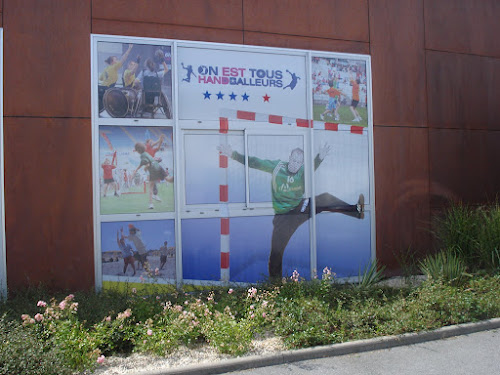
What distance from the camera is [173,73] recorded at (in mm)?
7133

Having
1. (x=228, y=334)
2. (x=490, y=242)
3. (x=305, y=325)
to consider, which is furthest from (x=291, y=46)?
(x=228, y=334)

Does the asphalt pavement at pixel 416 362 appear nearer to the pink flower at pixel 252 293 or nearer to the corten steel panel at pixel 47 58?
the pink flower at pixel 252 293

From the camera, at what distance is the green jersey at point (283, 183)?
25.2ft

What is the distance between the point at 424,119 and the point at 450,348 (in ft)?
15.2

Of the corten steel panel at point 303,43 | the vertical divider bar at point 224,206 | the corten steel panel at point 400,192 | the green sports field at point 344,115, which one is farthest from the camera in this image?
the corten steel panel at point 400,192

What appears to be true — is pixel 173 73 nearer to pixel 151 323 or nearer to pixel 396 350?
pixel 151 323

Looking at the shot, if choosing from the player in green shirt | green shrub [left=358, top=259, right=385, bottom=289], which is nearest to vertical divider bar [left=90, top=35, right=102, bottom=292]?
the player in green shirt

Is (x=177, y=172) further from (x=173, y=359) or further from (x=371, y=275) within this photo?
(x=371, y=275)

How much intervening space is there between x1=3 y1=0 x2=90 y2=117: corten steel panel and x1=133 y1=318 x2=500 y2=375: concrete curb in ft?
12.9

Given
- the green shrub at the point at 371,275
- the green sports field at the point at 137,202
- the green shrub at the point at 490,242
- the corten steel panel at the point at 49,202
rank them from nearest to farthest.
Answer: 1. the corten steel panel at the point at 49,202
2. the green sports field at the point at 137,202
3. the green shrub at the point at 371,275
4. the green shrub at the point at 490,242

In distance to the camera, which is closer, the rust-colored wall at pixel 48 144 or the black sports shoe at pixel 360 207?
the rust-colored wall at pixel 48 144

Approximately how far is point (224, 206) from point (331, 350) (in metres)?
3.06

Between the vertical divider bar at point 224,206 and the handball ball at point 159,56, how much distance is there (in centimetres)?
122

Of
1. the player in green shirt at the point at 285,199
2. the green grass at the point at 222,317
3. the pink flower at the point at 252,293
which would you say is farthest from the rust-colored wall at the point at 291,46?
the pink flower at the point at 252,293
